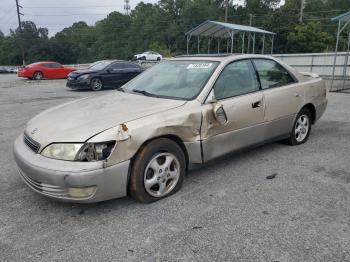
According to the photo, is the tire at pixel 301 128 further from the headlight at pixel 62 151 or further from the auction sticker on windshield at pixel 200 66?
the headlight at pixel 62 151

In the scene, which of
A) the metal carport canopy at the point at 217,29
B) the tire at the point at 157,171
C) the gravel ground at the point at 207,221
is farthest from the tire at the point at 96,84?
the tire at the point at 157,171

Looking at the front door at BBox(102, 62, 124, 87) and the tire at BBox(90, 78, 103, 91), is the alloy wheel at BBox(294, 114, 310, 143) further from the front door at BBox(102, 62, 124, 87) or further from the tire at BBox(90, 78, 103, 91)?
the front door at BBox(102, 62, 124, 87)

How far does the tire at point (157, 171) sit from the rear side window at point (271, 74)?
5.95ft

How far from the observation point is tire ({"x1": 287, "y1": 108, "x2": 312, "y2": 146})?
5.29m

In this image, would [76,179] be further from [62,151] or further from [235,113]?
[235,113]

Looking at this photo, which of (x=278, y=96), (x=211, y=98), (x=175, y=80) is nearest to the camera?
(x=211, y=98)

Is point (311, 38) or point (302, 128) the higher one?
point (311, 38)

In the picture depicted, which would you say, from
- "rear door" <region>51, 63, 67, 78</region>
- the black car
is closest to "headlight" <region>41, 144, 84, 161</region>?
the black car

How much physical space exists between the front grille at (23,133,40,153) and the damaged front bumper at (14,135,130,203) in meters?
0.08

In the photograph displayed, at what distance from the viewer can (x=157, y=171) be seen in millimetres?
3453

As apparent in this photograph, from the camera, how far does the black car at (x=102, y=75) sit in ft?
49.5

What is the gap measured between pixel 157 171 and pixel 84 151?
79 centimetres

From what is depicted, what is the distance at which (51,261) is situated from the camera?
257cm

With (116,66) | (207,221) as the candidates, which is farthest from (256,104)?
(116,66)
